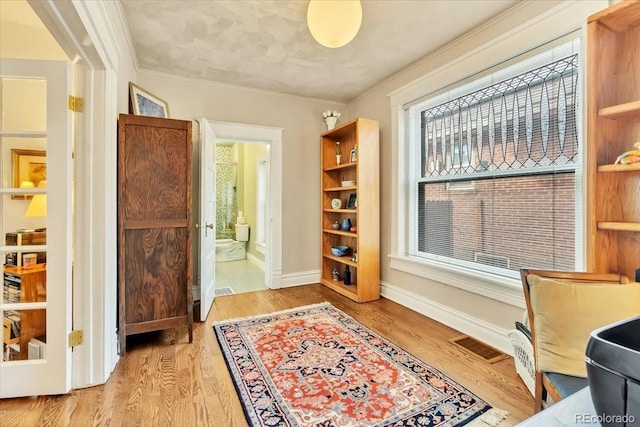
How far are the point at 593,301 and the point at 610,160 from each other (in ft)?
2.47

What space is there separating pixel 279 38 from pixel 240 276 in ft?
11.5

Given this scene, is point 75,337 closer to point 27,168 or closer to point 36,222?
point 36,222

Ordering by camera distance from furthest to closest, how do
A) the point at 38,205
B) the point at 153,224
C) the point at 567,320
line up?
1. the point at 153,224
2. the point at 38,205
3. the point at 567,320

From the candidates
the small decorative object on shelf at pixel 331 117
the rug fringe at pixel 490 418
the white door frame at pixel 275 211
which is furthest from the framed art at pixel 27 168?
the small decorative object on shelf at pixel 331 117

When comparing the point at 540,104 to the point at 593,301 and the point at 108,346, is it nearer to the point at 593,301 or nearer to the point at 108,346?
the point at 593,301

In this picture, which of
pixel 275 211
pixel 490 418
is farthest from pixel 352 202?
pixel 490 418

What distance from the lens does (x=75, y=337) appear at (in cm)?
183

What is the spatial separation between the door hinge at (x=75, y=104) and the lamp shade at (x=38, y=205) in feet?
1.57

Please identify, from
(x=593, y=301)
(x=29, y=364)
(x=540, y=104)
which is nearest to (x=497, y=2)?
(x=540, y=104)

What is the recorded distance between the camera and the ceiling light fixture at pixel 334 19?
70.8 inches

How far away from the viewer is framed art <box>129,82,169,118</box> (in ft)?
8.91

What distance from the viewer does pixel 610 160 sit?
1.51 m

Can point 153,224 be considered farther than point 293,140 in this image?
No

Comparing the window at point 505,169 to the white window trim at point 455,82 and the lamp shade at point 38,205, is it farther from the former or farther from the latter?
the lamp shade at point 38,205
